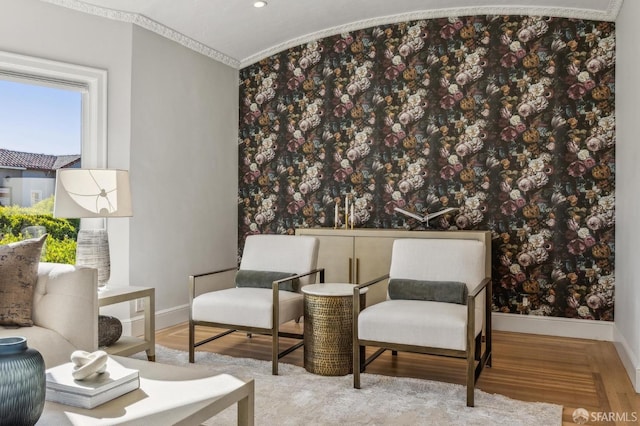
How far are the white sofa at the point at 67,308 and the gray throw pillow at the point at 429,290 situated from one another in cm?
184

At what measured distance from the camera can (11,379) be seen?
4.78ft

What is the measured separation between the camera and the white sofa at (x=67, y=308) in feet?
9.05

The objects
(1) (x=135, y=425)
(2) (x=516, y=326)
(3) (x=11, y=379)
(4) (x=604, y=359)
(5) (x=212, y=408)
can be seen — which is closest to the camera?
(3) (x=11, y=379)

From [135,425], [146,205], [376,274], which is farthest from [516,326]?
[135,425]

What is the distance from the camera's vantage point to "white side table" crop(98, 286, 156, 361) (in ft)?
11.0

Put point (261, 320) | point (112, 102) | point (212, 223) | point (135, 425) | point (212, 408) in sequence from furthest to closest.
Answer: point (212, 223)
point (112, 102)
point (261, 320)
point (212, 408)
point (135, 425)

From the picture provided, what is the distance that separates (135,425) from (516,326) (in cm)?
386

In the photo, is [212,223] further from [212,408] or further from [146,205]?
[212,408]

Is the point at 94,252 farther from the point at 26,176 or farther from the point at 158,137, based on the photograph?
the point at 158,137

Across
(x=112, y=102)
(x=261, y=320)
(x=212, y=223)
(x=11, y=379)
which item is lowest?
(x=261, y=320)

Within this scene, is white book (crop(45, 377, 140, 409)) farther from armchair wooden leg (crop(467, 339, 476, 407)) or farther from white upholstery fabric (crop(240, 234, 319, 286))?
white upholstery fabric (crop(240, 234, 319, 286))

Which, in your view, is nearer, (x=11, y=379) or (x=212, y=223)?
(x=11, y=379)

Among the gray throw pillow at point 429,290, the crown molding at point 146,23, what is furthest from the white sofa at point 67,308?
the crown molding at point 146,23

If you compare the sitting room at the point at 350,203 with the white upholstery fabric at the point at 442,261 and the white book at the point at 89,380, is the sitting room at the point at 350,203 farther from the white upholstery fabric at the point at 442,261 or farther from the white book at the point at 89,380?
the white book at the point at 89,380
